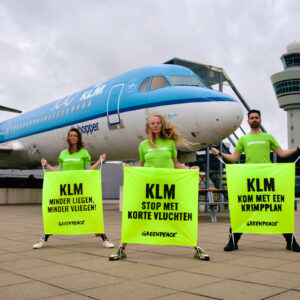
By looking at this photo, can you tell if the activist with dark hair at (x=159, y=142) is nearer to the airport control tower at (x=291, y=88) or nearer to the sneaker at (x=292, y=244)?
the sneaker at (x=292, y=244)

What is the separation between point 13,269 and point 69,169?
8.67ft

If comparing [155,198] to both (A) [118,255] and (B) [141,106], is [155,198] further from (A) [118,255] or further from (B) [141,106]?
(B) [141,106]

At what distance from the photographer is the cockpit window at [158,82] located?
1262 centimetres

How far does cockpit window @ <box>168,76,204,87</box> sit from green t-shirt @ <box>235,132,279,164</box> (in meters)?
6.43

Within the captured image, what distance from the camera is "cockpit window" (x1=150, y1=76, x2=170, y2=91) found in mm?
12625

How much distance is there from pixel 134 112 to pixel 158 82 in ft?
4.12

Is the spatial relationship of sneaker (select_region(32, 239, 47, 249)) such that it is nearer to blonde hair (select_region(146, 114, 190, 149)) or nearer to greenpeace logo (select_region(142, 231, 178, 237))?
greenpeace logo (select_region(142, 231, 178, 237))

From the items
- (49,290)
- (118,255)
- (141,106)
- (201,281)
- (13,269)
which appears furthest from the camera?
(141,106)

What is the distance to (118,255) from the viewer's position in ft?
17.2

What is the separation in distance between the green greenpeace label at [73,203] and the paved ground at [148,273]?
34 centimetres

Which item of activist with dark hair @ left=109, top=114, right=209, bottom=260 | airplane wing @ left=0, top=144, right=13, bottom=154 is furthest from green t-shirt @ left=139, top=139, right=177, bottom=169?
airplane wing @ left=0, top=144, right=13, bottom=154

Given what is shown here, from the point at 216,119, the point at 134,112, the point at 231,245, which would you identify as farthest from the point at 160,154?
the point at 134,112

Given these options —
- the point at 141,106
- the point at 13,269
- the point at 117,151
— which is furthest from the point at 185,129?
the point at 13,269

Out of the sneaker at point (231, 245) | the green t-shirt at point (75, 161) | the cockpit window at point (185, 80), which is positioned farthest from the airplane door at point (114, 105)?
the sneaker at point (231, 245)
